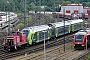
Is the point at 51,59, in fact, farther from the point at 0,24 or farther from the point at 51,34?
the point at 0,24

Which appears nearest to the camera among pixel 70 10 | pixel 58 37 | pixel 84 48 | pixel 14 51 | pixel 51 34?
pixel 14 51

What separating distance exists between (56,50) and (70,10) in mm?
75369

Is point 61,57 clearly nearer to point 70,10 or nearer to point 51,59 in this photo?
point 51,59

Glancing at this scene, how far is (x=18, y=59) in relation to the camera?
107 feet

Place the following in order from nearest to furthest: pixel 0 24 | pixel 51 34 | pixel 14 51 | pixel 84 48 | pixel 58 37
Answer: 1. pixel 14 51
2. pixel 84 48
3. pixel 51 34
4. pixel 58 37
5. pixel 0 24

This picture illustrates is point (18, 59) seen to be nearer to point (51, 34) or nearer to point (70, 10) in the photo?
point (51, 34)

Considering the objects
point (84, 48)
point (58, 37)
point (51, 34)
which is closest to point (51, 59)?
point (84, 48)

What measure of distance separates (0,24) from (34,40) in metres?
28.1

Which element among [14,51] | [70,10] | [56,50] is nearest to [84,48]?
[56,50]

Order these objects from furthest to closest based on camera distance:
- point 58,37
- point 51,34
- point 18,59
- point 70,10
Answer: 1. point 70,10
2. point 58,37
3. point 51,34
4. point 18,59

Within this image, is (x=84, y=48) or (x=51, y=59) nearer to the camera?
(x=51, y=59)

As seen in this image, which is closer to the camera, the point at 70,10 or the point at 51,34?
the point at 51,34

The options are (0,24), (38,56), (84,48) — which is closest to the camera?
(38,56)

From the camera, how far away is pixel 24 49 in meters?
40.1
